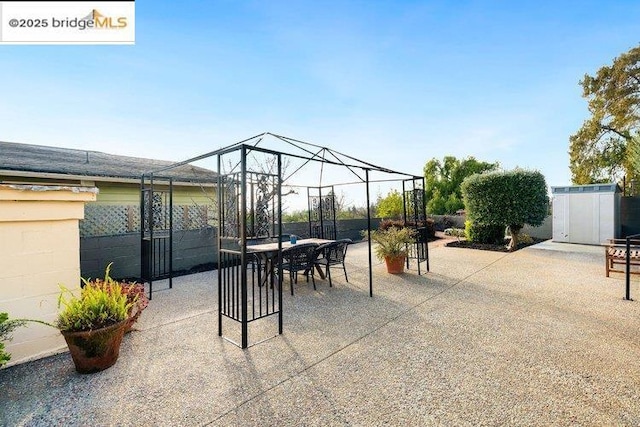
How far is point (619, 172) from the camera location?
14.4 m

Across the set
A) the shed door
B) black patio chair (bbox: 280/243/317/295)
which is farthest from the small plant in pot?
the shed door

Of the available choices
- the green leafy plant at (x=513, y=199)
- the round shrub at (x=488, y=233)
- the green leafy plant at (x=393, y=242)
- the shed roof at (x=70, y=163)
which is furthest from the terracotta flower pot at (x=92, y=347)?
the round shrub at (x=488, y=233)

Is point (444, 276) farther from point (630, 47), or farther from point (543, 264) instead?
point (630, 47)

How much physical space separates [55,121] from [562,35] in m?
12.1

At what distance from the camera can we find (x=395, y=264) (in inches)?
225

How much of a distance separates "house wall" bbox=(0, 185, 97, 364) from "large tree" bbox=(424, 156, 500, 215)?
17.6 meters

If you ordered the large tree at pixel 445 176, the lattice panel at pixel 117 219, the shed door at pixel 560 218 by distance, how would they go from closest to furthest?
the lattice panel at pixel 117 219
the shed door at pixel 560 218
the large tree at pixel 445 176

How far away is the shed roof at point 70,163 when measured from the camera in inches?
200

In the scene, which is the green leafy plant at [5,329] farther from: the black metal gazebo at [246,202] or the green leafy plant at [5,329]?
the black metal gazebo at [246,202]

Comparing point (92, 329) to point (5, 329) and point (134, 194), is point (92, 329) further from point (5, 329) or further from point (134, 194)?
point (134, 194)

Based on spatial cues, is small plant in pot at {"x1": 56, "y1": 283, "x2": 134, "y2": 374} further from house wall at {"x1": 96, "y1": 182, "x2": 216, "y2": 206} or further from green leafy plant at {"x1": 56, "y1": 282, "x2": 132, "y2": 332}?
house wall at {"x1": 96, "y1": 182, "x2": 216, "y2": 206}

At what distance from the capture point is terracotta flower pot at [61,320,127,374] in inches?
87.8

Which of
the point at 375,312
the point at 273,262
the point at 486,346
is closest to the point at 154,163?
the point at 273,262

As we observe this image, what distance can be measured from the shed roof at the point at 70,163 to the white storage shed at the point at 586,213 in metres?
11.8
